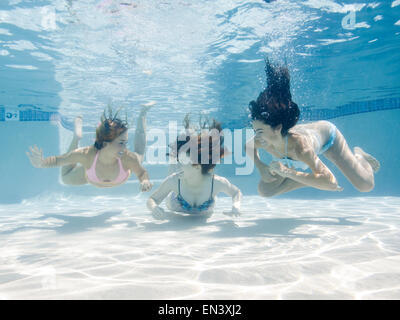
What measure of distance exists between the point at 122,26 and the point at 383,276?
31.6 feet

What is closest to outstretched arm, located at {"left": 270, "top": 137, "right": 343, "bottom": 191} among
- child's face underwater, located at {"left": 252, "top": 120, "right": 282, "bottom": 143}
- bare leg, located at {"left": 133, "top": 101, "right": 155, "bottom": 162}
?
child's face underwater, located at {"left": 252, "top": 120, "right": 282, "bottom": 143}

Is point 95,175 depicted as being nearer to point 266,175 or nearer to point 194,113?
point 266,175

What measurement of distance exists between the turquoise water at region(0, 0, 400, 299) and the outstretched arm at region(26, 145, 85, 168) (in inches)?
46.9

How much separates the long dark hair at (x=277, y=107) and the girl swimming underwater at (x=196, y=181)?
0.94 m

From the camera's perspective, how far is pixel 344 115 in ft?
55.9

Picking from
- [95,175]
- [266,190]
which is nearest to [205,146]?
[266,190]

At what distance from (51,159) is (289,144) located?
13.9 feet

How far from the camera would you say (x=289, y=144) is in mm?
4617

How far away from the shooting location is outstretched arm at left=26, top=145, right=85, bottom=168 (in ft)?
16.4

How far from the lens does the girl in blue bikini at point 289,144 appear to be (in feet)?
13.9

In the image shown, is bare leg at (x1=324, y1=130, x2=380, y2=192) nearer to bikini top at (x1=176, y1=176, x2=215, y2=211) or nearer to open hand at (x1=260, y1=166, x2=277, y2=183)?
open hand at (x1=260, y1=166, x2=277, y2=183)

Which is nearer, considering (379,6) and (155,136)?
Result: (379,6)
